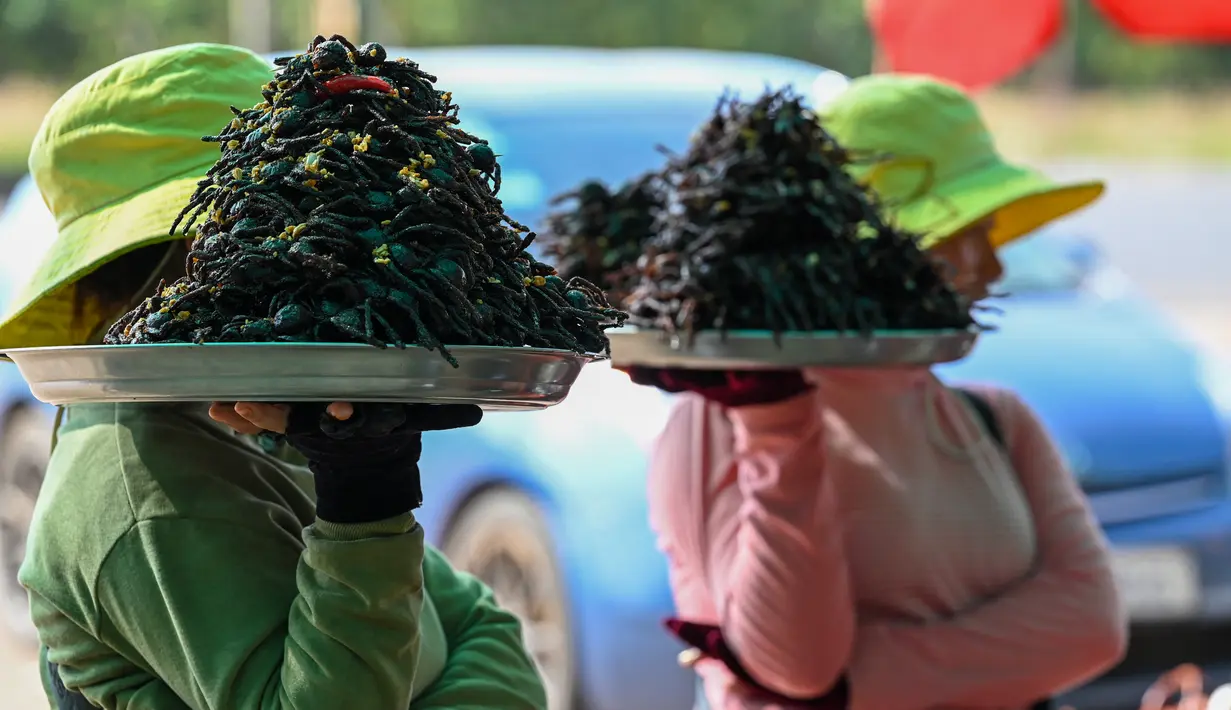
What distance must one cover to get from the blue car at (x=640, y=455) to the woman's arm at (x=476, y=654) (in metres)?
2.04

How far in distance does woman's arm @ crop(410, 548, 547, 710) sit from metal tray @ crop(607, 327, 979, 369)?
41 cm

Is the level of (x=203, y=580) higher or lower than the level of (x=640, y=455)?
higher

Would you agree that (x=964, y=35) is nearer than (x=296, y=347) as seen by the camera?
No

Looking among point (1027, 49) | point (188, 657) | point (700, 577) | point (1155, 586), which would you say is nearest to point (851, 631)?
point (700, 577)

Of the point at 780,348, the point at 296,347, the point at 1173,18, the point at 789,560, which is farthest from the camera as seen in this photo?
the point at 1173,18

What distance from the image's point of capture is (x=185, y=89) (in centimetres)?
188

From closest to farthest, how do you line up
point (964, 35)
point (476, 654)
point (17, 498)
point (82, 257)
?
point (82, 257), point (476, 654), point (964, 35), point (17, 498)

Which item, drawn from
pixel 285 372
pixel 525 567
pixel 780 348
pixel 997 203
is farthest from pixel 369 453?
pixel 525 567

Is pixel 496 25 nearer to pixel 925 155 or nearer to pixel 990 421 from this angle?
pixel 925 155

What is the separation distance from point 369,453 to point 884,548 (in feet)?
3.85

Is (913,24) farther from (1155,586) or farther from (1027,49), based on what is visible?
(1155,586)

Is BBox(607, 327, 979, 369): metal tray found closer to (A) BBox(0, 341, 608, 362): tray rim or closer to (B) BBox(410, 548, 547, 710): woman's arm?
(B) BBox(410, 548, 547, 710): woman's arm

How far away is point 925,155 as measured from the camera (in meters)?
2.85

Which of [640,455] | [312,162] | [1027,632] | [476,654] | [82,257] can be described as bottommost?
[640,455]
